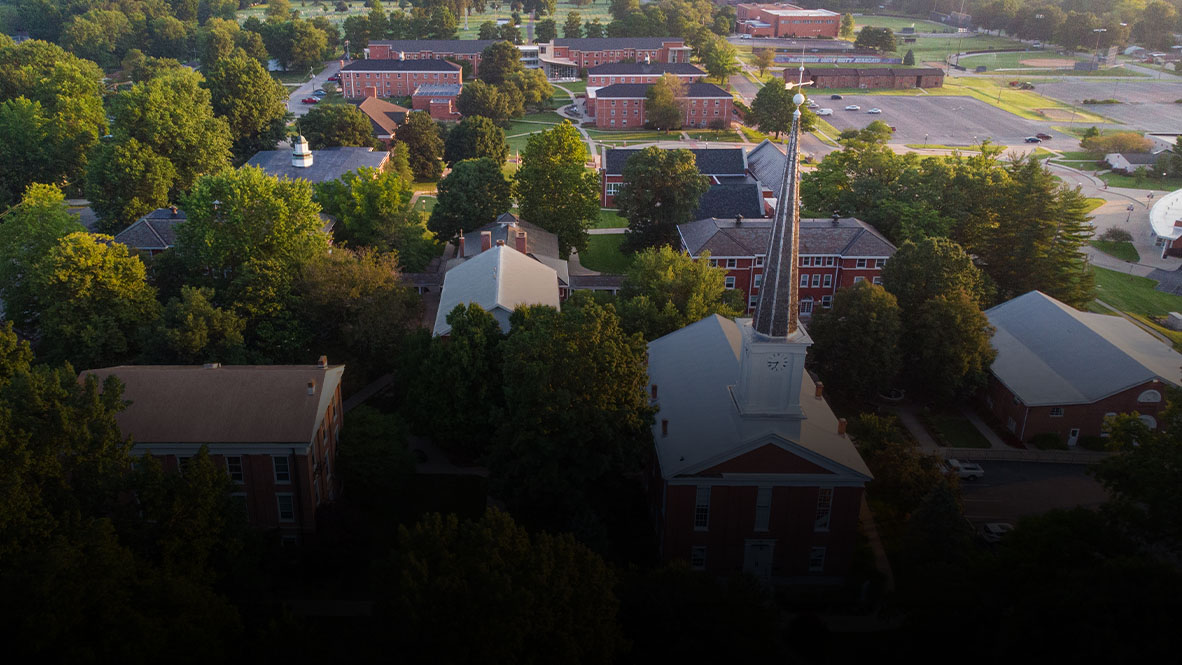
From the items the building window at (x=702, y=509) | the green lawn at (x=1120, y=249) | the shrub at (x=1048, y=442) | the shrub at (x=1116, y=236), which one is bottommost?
the shrub at (x=1048, y=442)

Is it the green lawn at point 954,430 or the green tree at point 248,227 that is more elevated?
the green tree at point 248,227

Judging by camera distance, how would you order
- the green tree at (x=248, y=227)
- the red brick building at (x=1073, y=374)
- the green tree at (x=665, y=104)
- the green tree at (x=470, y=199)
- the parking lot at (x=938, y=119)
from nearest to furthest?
1. the red brick building at (x=1073, y=374)
2. the green tree at (x=248, y=227)
3. the green tree at (x=470, y=199)
4. the green tree at (x=665, y=104)
5. the parking lot at (x=938, y=119)

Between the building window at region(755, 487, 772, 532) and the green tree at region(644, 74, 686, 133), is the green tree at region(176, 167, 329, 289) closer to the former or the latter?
the building window at region(755, 487, 772, 532)

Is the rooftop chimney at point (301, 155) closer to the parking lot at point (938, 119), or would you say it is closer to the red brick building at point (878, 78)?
the parking lot at point (938, 119)

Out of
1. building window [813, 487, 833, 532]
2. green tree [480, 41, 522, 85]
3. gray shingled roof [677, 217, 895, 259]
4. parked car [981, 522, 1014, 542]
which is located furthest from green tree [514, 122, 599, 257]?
green tree [480, 41, 522, 85]

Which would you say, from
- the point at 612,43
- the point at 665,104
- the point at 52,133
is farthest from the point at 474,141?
the point at 612,43

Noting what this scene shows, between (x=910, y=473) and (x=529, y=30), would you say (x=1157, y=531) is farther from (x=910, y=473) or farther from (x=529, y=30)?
(x=529, y=30)

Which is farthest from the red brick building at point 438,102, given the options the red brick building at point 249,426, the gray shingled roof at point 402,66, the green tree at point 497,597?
the green tree at point 497,597

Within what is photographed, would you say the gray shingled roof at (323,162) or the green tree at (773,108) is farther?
the green tree at (773,108)
